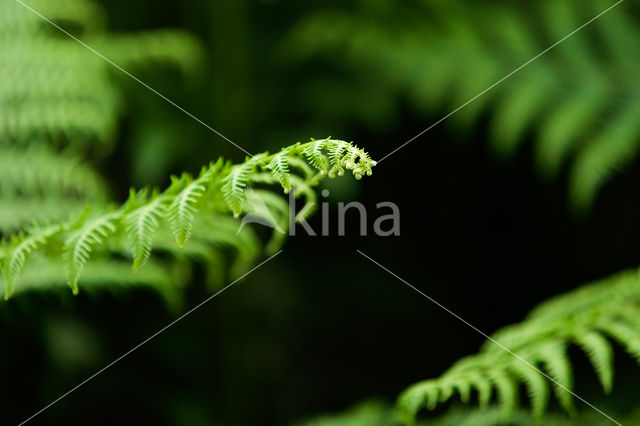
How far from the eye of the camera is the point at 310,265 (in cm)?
177

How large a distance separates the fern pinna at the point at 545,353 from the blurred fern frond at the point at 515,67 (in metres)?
0.41

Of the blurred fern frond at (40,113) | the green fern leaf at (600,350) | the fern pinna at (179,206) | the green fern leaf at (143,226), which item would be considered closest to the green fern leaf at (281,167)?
the fern pinna at (179,206)

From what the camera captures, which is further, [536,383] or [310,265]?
[310,265]

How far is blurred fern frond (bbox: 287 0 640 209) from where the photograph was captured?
4.10 feet

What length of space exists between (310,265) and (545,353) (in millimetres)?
1072

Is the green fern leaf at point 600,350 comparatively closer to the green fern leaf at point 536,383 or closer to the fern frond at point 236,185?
the green fern leaf at point 536,383

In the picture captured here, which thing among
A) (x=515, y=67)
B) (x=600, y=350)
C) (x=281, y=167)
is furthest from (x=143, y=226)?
(x=515, y=67)

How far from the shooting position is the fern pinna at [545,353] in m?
0.69

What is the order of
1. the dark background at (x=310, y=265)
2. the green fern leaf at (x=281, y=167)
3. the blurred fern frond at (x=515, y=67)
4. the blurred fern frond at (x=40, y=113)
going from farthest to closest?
1. the dark background at (x=310, y=265)
2. the blurred fern frond at (x=515, y=67)
3. the blurred fern frond at (x=40, y=113)
4. the green fern leaf at (x=281, y=167)

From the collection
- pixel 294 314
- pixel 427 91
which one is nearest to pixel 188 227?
pixel 427 91

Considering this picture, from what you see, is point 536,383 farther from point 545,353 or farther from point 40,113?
point 40,113

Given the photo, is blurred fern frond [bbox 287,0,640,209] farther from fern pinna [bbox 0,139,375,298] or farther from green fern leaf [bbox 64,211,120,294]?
green fern leaf [bbox 64,211,120,294]

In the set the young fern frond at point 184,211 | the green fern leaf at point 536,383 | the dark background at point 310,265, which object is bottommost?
the green fern leaf at point 536,383

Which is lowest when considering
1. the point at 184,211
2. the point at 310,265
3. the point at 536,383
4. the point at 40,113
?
the point at 536,383
